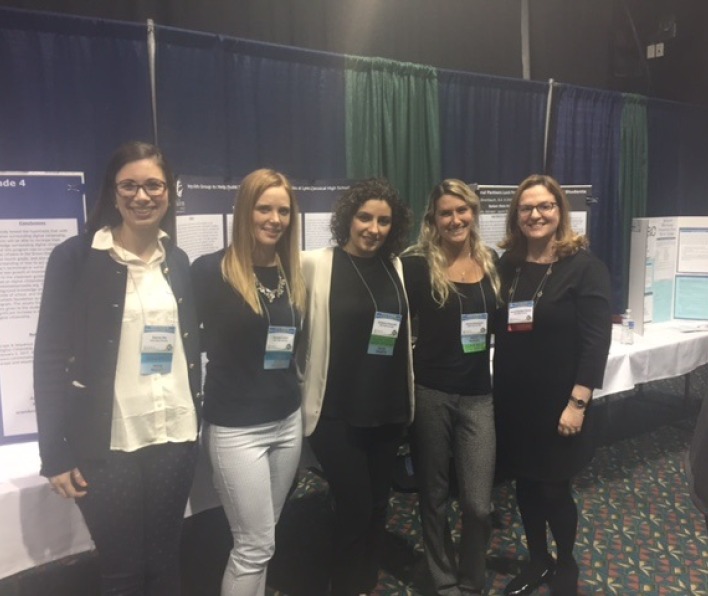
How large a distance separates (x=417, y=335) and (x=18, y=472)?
4.41 ft

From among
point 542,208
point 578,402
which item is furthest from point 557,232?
point 578,402

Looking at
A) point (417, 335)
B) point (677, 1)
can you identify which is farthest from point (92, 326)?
point (677, 1)

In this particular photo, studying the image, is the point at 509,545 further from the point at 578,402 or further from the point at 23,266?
the point at 23,266

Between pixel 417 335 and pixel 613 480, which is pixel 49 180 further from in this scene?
pixel 613 480

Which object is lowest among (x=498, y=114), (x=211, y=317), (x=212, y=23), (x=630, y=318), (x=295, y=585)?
(x=295, y=585)

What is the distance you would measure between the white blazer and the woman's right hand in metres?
0.65

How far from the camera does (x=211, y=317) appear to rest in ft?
5.11

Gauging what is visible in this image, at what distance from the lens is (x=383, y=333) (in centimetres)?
177

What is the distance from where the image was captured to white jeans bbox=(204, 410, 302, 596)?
155 centimetres

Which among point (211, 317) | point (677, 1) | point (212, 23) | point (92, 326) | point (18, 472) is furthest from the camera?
point (677, 1)

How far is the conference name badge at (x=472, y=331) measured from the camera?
1.86 metres

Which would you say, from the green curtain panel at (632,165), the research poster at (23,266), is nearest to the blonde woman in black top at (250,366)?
the research poster at (23,266)

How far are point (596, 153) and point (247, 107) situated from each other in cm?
266

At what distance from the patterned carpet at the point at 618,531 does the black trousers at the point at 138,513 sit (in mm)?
859
